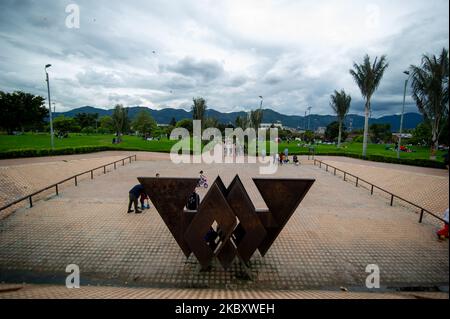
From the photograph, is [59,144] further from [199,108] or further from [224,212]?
[224,212]

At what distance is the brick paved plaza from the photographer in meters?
6.00

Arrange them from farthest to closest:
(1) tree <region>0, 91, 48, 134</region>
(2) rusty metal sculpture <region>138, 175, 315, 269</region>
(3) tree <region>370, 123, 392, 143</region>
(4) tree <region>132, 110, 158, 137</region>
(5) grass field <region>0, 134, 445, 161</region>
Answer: (3) tree <region>370, 123, 392, 143</region> < (4) tree <region>132, 110, 158, 137</region> < (1) tree <region>0, 91, 48, 134</region> < (5) grass field <region>0, 134, 445, 161</region> < (2) rusty metal sculpture <region>138, 175, 315, 269</region>

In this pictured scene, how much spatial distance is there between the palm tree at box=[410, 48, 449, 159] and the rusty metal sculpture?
922 inches

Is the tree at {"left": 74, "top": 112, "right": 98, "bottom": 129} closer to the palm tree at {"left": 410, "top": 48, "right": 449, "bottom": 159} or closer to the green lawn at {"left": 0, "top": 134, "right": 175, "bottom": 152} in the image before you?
the green lawn at {"left": 0, "top": 134, "right": 175, "bottom": 152}

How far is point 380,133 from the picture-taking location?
86375 mm

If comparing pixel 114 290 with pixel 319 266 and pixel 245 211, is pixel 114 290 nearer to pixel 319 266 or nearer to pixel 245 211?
pixel 245 211

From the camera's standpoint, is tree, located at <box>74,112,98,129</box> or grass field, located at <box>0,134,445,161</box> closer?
grass field, located at <box>0,134,445,161</box>

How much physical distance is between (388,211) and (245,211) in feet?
30.3

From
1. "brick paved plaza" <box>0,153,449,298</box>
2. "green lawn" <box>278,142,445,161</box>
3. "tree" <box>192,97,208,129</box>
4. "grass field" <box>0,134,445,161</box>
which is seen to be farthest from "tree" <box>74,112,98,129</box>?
"brick paved plaza" <box>0,153,449,298</box>

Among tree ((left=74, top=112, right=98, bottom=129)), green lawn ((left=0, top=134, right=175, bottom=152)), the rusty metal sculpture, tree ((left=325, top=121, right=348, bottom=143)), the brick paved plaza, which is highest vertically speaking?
tree ((left=74, top=112, right=98, bottom=129))

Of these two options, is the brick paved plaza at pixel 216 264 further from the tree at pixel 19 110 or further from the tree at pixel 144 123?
the tree at pixel 144 123

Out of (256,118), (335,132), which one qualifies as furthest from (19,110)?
(335,132)

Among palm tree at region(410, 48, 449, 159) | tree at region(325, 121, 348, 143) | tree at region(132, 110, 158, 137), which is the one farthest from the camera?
tree at region(325, 121, 348, 143)
